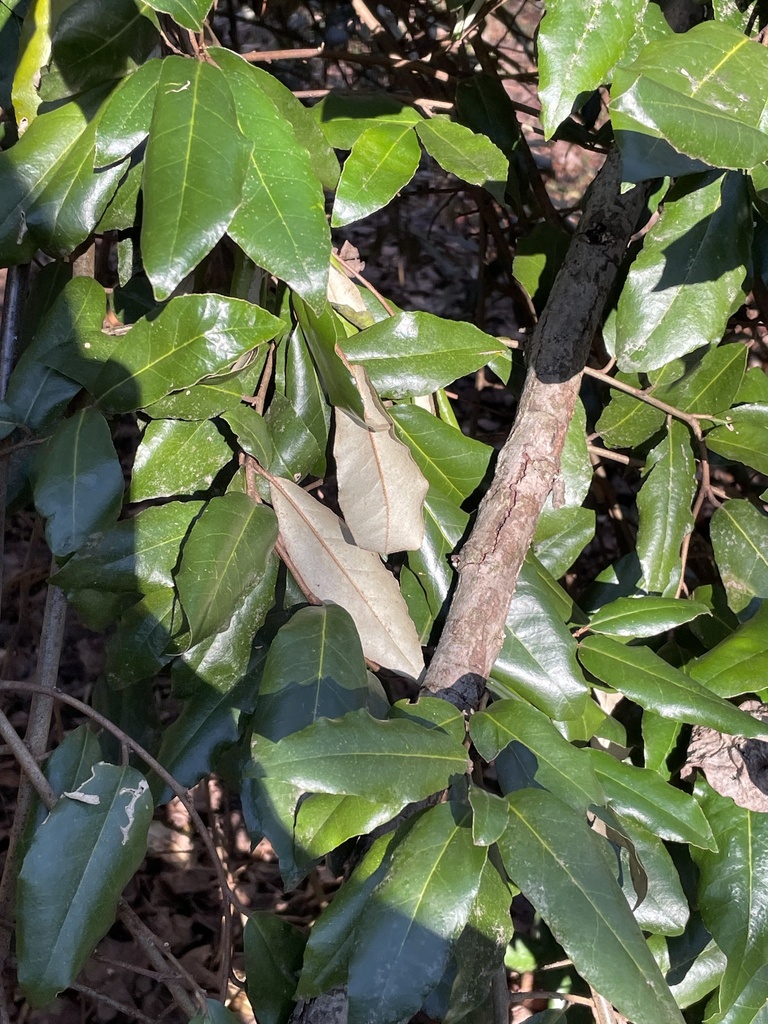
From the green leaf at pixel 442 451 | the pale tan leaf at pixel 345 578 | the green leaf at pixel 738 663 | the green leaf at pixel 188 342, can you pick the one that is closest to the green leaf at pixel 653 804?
Result: the green leaf at pixel 738 663

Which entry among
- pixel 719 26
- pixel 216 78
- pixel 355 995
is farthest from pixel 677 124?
pixel 355 995

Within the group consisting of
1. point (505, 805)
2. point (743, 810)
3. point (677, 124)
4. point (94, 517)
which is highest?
point (677, 124)

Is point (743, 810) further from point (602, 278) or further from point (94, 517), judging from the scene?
point (94, 517)

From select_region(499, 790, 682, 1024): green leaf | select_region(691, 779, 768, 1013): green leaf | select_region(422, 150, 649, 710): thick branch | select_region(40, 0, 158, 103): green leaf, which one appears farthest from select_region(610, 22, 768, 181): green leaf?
select_region(691, 779, 768, 1013): green leaf

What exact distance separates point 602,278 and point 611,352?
0.30ft

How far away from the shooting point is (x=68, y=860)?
782 millimetres

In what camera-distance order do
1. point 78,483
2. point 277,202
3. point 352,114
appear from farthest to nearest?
point 352,114 → point 78,483 → point 277,202

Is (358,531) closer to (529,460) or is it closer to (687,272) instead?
Result: (529,460)

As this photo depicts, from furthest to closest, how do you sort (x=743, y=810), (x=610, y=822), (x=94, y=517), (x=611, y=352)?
(x=611, y=352) < (x=743, y=810) < (x=94, y=517) < (x=610, y=822)

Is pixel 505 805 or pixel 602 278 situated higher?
pixel 602 278

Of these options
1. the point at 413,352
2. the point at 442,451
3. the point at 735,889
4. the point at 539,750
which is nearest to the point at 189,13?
the point at 413,352

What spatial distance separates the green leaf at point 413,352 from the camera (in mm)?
914

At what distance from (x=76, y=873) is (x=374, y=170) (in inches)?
29.3

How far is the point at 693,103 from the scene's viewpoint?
671 mm
